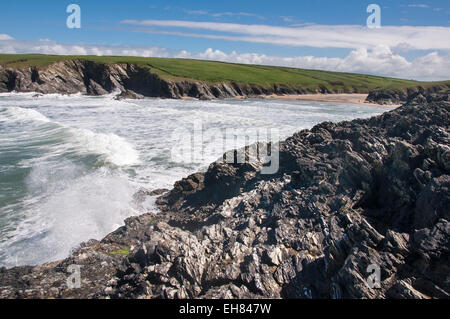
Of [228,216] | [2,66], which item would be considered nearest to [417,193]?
[228,216]

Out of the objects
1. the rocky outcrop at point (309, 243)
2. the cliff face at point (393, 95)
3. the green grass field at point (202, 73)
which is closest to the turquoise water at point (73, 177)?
the rocky outcrop at point (309, 243)

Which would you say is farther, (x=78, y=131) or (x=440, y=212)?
(x=78, y=131)

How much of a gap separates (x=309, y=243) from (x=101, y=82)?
101881 mm

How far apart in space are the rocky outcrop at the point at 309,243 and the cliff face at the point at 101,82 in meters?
80.4

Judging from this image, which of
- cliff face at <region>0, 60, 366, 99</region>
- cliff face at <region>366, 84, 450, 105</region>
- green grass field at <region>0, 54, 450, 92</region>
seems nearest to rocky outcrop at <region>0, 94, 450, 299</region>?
cliff face at <region>0, 60, 366, 99</region>

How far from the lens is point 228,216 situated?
11938mm

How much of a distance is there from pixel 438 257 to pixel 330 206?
146 inches

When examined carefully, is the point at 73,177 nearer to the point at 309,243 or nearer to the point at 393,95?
the point at 309,243

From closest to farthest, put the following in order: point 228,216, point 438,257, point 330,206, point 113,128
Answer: point 438,257 < point 330,206 < point 228,216 < point 113,128

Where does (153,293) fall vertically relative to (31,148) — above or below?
below

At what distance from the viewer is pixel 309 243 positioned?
357 inches

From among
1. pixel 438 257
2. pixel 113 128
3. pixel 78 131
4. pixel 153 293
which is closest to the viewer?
pixel 438 257

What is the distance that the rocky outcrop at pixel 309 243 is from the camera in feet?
23.9
